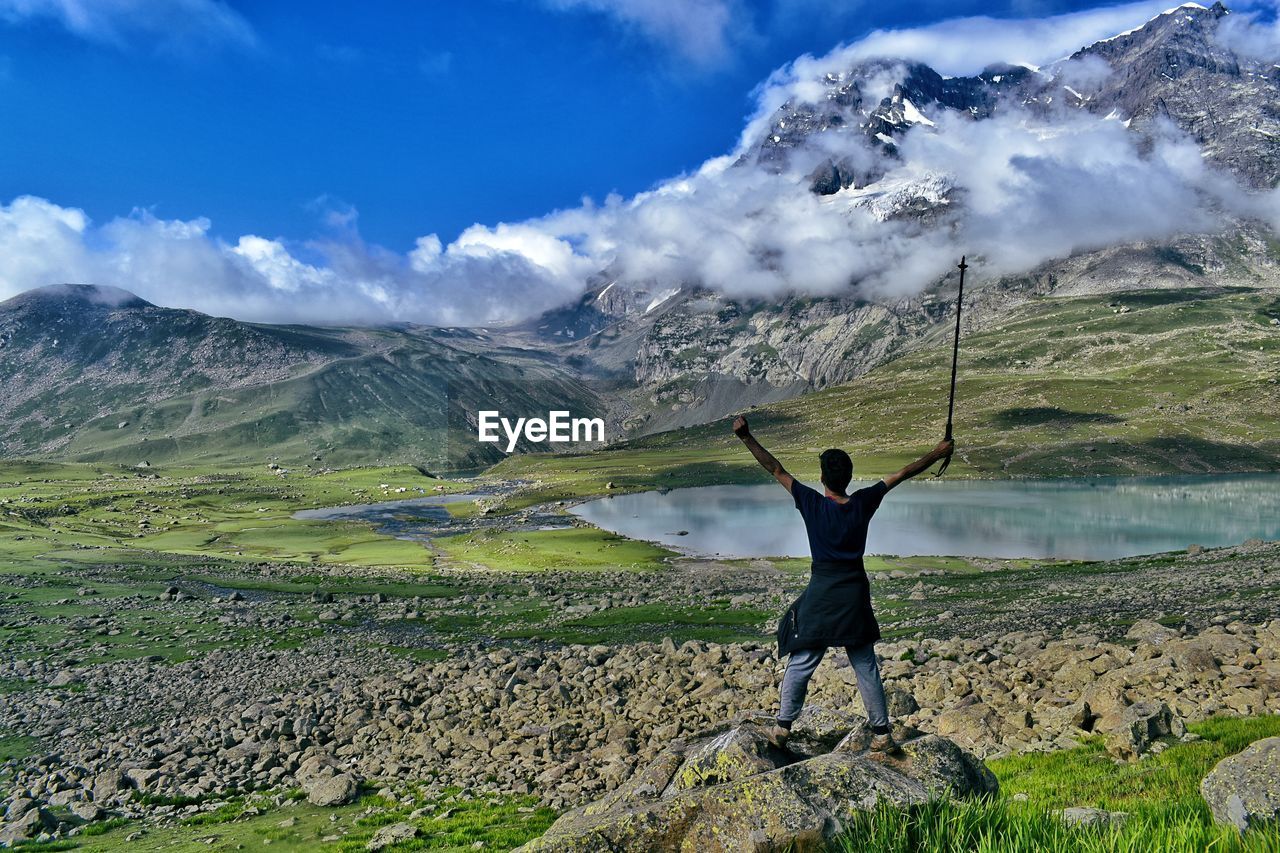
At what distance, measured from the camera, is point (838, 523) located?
29.8 ft

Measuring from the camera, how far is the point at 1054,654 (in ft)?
70.4

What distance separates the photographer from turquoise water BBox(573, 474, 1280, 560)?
260 feet

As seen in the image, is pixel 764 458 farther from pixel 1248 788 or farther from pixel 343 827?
pixel 343 827

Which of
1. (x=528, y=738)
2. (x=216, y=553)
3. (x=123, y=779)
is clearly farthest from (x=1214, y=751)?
(x=216, y=553)

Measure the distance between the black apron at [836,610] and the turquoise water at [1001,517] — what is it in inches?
2681

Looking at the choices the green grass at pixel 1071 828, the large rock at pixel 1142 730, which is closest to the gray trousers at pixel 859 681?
the green grass at pixel 1071 828

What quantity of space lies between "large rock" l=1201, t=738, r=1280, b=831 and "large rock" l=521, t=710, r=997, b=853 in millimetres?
2237

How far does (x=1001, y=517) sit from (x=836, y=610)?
10505 cm

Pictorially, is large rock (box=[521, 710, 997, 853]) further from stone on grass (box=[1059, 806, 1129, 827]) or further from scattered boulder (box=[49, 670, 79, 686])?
scattered boulder (box=[49, 670, 79, 686])

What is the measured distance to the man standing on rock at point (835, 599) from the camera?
9086 millimetres

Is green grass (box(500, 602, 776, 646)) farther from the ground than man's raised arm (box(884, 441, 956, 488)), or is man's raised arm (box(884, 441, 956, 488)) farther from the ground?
man's raised arm (box(884, 441, 956, 488))

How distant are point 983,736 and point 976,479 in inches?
6217

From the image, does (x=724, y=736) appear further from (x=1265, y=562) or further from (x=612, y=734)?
(x=1265, y=562)

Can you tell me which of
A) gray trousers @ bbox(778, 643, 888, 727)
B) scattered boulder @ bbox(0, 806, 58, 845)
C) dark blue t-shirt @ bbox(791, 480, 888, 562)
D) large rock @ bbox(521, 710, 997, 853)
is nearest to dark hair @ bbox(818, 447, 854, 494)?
dark blue t-shirt @ bbox(791, 480, 888, 562)
